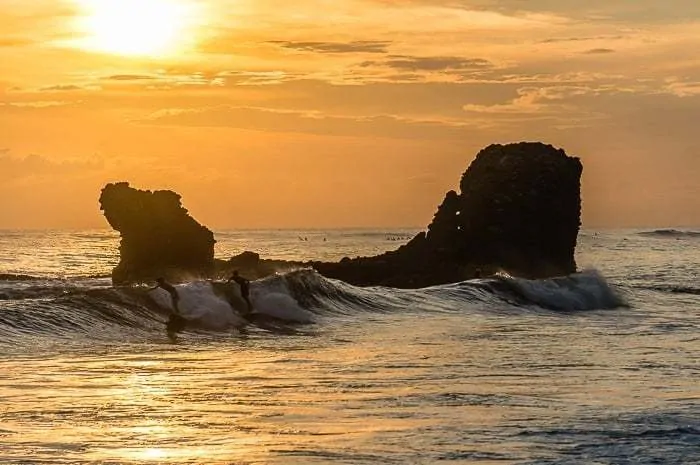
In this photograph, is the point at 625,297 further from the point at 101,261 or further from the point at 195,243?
the point at 101,261

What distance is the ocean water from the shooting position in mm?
15586

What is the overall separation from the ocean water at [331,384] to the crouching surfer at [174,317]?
40cm

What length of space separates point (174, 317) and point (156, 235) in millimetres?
28032

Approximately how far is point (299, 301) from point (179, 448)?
1108 inches

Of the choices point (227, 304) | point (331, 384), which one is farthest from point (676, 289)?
point (331, 384)

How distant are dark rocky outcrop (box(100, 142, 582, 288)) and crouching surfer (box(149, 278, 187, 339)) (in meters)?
23.3

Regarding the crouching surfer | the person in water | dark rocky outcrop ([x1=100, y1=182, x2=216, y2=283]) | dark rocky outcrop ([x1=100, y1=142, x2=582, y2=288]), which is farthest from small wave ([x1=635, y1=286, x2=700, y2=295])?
the crouching surfer

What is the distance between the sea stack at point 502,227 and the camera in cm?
6500

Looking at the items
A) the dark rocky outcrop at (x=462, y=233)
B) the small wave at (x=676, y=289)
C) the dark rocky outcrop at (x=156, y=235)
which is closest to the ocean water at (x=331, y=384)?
the small wave at (x=676, y=289)

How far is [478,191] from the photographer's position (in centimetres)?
6606

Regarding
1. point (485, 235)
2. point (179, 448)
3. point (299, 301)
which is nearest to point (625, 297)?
point (485, 235)

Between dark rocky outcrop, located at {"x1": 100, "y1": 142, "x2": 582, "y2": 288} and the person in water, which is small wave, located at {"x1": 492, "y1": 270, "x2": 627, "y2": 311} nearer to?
dark rocky outcrop, located at {"x1": 100, "y1": 142, "x2": 582, "y2": 288}

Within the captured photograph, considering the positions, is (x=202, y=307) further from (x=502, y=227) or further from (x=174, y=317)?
(x=502, y=227)

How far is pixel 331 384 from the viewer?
21.9 meters
